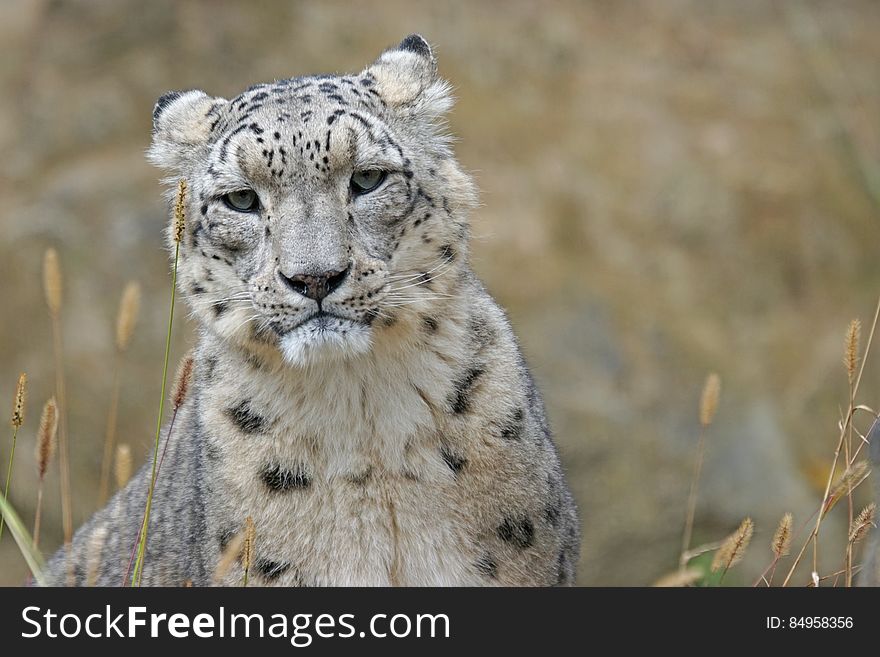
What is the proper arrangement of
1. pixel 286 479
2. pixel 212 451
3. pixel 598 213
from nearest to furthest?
pixel 286 479, pixel 212 451, pixel 598 213

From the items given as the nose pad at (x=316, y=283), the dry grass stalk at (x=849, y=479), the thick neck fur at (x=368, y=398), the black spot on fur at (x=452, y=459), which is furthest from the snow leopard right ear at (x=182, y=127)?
the dry grass stalk at (x=849, y=479)

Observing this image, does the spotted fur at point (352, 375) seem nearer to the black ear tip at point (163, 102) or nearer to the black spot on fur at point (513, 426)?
the black spot on fur at point (513, 426)

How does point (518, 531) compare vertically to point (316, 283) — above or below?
below

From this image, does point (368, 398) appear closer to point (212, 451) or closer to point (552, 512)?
point (212, 451)

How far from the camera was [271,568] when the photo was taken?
5207 millimetres

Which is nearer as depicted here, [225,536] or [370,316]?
[370,316]

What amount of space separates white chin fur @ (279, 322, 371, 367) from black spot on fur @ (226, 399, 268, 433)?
51 centimetres

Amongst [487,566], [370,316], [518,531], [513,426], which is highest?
[370,316]

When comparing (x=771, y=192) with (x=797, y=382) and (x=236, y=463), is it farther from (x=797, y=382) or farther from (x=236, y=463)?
(x=236, y=463)

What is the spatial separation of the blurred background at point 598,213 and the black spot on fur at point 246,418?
5.35m

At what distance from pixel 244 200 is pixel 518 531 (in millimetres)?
1847

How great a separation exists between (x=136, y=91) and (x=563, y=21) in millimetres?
4447

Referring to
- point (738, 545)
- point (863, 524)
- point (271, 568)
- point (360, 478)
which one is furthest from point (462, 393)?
point (863, 524)
